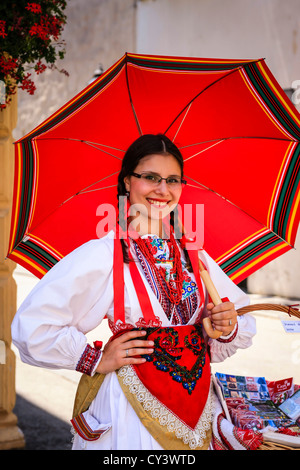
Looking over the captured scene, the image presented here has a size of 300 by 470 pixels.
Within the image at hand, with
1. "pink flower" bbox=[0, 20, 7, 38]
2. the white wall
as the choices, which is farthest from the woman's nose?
the white wall

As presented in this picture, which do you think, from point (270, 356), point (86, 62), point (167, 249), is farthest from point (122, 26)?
point (167, 249)

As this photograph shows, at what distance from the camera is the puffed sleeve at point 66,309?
1.61 metres

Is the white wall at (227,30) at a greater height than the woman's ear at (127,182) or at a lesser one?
greater

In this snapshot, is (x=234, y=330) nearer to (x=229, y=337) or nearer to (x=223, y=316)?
(x=229, y=337)

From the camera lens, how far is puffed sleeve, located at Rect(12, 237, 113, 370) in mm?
1608

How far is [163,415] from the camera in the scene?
1626 millimetres

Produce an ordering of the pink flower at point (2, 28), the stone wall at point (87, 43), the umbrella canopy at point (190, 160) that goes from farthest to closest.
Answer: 1. the stone wall at point (87, 43)
2. the pink flower at point (2, 28)
3. the umbrella canopy at point (190, 160)

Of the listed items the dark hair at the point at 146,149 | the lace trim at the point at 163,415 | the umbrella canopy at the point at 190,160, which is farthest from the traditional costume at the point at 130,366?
the umbrella canopy at the point at 190,160

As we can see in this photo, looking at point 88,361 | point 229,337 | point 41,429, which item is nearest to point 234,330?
point 229,337

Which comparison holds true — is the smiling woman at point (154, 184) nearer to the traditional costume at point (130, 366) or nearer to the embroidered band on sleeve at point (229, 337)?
the traditional costume at point (130, 366)

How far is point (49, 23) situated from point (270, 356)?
3.82 metres

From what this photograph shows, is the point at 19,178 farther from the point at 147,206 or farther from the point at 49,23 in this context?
the point at 49,23

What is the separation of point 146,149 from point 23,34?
124 cm

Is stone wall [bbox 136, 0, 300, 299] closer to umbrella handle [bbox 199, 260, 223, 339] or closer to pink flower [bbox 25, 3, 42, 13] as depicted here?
pink flower [bbox 25, 3, 42, 13]
